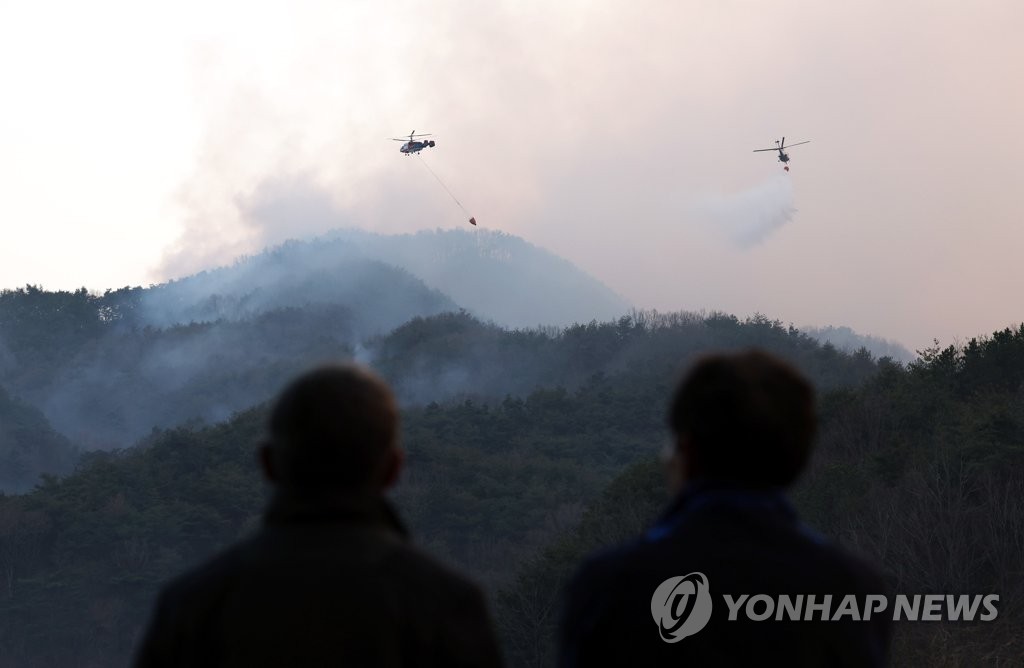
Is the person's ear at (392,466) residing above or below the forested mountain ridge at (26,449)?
below

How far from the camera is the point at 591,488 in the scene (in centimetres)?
5953

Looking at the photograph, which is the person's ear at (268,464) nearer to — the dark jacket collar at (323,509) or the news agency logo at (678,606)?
the dark jacket collar at (323,509)

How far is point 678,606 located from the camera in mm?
3104

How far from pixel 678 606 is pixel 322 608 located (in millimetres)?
850

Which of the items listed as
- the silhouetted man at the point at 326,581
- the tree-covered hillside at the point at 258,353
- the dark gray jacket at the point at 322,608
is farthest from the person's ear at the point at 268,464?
the tree-covered hillside at the point at 258,353

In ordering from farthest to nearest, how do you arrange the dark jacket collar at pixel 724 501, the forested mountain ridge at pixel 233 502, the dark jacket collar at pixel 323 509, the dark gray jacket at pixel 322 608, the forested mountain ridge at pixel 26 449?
the forested mountain ridge at pixel 26 449
the forested mountain ridge at pixel 233 502
the dark jacket collar at pixel 724 501
the dark jacket collar at pixel 323 509
the dark gray jacket at pixel 322 608

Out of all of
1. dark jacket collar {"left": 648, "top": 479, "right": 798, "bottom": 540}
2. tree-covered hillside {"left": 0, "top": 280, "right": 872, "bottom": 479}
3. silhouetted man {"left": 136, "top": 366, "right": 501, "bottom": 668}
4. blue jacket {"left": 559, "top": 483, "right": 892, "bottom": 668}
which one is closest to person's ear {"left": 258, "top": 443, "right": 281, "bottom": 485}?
silhouetted man {"left": 136, "top": 366, "right": 501, "bottom": 668}

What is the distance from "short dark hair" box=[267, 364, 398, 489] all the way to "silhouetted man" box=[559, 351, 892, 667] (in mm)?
594

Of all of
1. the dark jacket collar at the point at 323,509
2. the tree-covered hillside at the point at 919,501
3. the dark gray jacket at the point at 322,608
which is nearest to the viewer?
the dark gray jacket at the point at 322,608

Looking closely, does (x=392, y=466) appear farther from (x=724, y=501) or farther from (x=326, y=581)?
(x=724, y=501)

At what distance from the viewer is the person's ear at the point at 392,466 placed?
3.06 meters

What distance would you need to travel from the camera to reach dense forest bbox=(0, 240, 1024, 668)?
31.7m

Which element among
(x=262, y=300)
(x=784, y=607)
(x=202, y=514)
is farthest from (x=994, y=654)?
(x=262, y=300)

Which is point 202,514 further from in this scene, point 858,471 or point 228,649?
point 228,649
